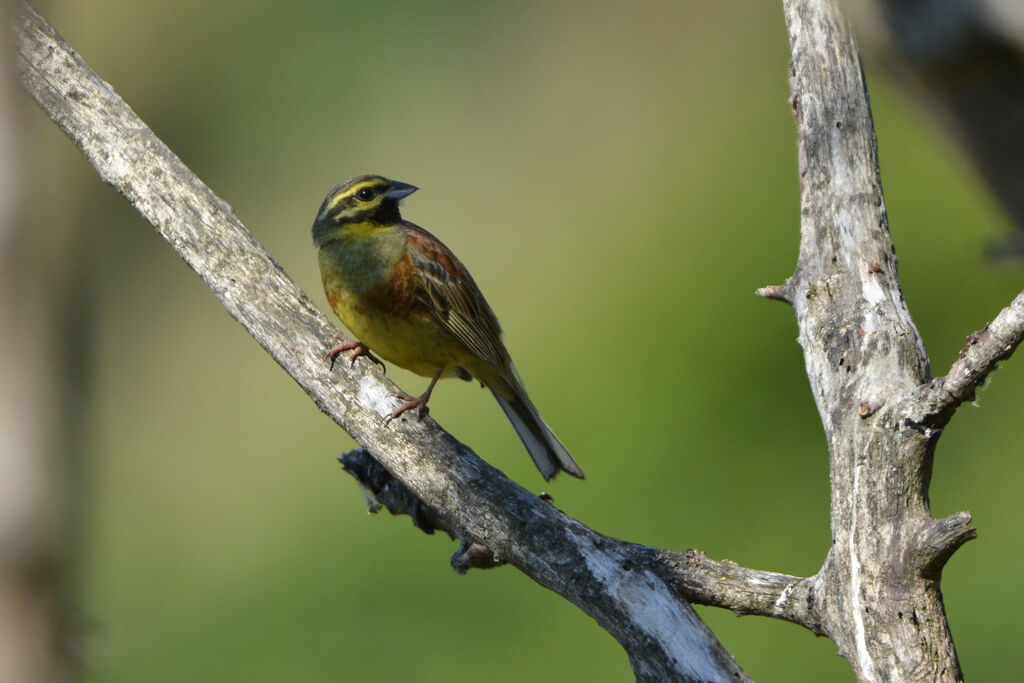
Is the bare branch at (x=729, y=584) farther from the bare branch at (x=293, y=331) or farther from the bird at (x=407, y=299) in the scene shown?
the bird at (x=407, y=299)

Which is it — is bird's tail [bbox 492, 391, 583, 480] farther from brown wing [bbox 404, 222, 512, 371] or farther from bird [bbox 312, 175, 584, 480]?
brown wing [bbox 404, 222, 512, 371]

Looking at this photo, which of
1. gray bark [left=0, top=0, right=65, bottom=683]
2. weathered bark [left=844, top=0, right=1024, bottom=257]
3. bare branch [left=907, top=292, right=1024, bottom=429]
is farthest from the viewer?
bare branch [left=907, top=292, right=1024, bottom=429]

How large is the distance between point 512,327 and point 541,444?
4.32 meters

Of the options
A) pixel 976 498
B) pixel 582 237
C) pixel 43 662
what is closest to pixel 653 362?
pixel 582 237

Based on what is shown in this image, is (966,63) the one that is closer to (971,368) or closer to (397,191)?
(971,368)

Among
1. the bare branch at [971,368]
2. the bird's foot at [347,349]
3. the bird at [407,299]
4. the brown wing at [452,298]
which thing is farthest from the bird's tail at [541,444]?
the bare branch at [971,368]

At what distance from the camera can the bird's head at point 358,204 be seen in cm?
432

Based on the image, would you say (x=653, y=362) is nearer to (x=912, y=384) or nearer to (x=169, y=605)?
(x=169, y=605)

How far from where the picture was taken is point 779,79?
9672mm

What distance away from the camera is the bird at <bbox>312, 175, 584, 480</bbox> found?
4.16m

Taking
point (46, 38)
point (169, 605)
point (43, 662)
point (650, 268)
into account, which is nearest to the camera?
point (43, 662)

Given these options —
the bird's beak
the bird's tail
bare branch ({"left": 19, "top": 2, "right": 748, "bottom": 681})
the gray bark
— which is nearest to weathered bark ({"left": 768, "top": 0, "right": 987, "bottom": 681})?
bare branch ({"left": 19, "top": 2, "right": 748, "bottom": 681})

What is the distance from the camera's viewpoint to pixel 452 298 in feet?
14.1

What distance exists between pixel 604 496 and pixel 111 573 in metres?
3.49
